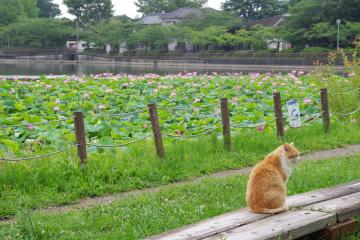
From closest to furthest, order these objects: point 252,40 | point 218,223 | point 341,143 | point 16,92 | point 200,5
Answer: point 218,223
point 341,143
point 16,92
point 252,40
point 200,5

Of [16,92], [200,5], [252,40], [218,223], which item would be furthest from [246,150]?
[200,5]

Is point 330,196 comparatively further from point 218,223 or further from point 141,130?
point 141,130

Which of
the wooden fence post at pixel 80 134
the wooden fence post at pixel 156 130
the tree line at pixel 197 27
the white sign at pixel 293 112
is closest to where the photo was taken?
the wooden fence post at pixel 80 134

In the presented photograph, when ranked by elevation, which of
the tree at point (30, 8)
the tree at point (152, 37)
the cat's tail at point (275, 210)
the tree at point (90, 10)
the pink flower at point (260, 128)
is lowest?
the pink flower at point (260, 128)

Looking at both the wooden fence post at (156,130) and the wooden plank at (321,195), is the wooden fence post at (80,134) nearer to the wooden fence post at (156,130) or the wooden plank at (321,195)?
the wooden fence post at (156,130)

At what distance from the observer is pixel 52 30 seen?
2854 inches

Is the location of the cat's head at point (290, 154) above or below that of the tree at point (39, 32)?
below

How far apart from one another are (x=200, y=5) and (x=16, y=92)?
73.8m

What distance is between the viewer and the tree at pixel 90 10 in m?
76.6

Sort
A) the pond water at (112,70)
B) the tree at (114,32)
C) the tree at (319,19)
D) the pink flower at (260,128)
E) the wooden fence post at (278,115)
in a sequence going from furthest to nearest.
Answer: the tree at (114,32), the tree at (319,19), the pond water at (112,70), the pink flower at (260,128), the wooden fence post at (278,115)

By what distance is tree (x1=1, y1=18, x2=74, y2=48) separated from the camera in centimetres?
7250

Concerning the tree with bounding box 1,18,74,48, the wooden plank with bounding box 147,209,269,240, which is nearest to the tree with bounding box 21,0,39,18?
the tree with bounding box 1,18,74,48

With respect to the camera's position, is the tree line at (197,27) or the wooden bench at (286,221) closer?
the wooden bench at (286,221)

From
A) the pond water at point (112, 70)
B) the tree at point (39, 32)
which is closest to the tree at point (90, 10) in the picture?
the tree at point (39, 32)
